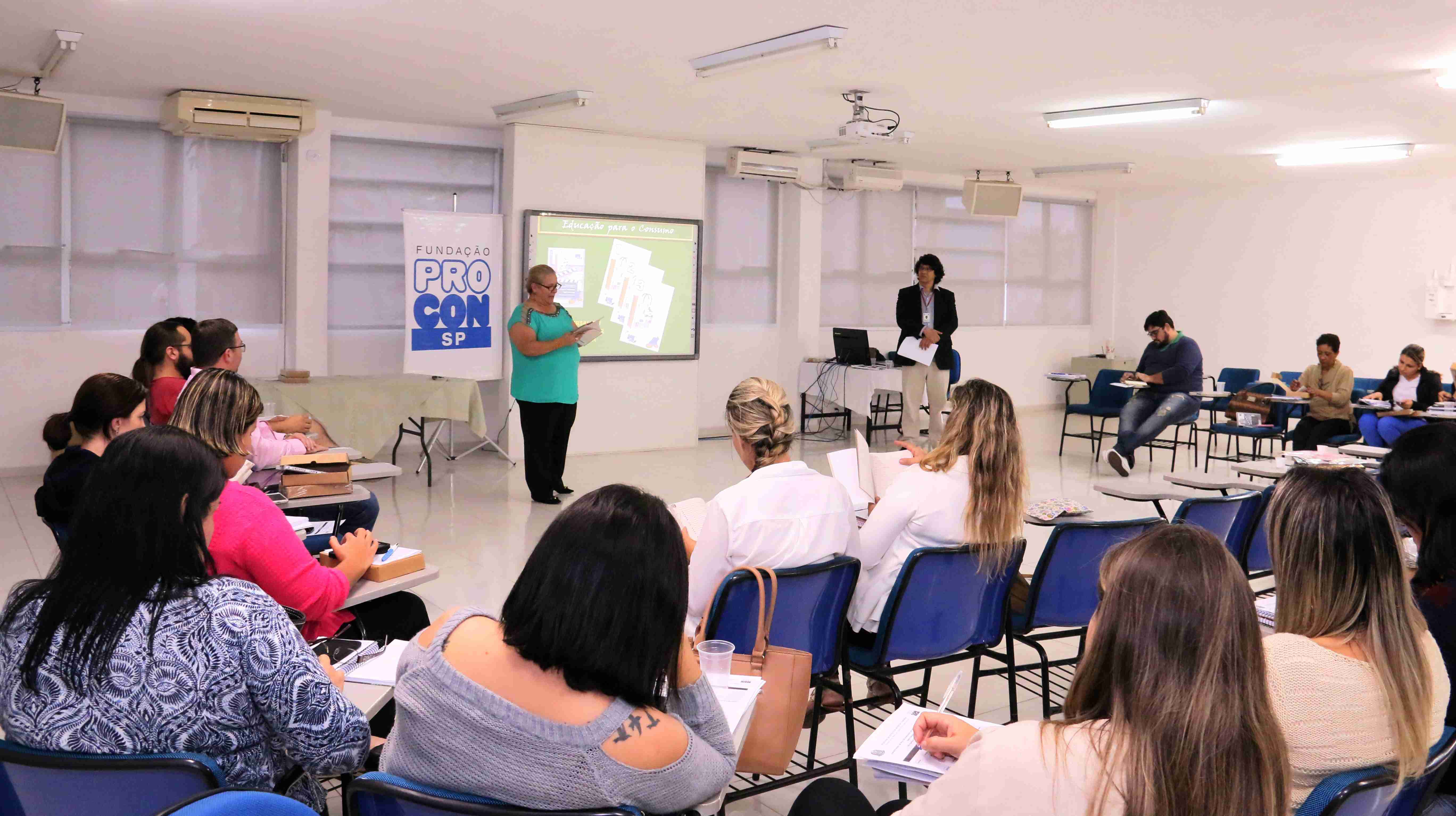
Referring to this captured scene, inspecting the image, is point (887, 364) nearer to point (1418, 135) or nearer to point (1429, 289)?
point (1418, 135)

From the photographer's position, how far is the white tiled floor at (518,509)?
403 cm

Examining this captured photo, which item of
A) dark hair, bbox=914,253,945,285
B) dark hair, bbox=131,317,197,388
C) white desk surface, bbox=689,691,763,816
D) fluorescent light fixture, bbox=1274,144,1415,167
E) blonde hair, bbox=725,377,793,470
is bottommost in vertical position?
white desk surface, bbox=689,691,763,816

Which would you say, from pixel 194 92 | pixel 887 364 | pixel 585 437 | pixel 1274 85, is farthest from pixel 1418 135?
pixel 194 92

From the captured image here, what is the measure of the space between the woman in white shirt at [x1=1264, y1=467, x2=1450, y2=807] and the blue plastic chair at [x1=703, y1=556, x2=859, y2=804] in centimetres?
104

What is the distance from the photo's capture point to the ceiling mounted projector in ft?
24.0

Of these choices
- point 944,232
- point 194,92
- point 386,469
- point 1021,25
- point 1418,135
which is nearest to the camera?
point 386,469

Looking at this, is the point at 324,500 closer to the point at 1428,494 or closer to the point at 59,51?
the point at 1428,494

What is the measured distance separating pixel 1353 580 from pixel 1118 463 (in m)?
7.17

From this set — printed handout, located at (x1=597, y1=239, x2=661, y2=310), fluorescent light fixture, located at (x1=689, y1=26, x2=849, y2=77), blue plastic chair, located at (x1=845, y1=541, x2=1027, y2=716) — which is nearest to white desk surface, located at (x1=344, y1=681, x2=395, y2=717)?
blue plastic chair, located at (x1=845, y1=541, x2=1027, y2=716)

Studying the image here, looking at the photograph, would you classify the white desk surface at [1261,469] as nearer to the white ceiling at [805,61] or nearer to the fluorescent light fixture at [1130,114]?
the white ceiling at [805,61]

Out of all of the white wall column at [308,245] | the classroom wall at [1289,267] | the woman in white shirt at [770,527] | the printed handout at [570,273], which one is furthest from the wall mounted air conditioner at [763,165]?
the woman in white shirt at [770,527]

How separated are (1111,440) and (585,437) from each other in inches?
206

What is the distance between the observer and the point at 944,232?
41.0 ft

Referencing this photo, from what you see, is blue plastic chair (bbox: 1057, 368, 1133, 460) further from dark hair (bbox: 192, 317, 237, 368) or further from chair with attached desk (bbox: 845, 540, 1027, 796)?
dark hair (bbox: 192, 317, 237, 368)
